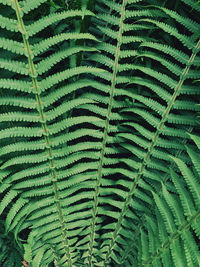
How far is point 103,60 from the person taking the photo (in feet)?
3.76

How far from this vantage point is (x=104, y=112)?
1269 millimetres

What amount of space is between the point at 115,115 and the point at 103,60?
11.8 inches

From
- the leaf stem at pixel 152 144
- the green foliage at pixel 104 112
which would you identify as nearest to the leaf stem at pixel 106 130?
the green foliage at pixel 104 112

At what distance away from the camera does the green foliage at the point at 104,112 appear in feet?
3.34

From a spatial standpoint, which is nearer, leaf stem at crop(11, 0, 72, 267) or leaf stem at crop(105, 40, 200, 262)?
leaf stem at crop(11, 0, 72, 267)

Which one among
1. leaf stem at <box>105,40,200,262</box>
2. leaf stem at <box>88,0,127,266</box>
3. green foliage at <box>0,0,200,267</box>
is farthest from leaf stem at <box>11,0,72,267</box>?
leaf stem at <box>105,40,200,262</box>

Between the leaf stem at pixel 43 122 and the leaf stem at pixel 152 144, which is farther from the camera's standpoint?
the leaf stem at pixel 152 144

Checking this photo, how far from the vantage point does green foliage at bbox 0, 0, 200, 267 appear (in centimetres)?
102

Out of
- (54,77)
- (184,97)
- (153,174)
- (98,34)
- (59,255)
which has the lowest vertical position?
(59,255)

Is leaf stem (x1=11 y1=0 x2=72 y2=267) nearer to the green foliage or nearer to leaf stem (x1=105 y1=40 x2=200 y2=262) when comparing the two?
the green foliage

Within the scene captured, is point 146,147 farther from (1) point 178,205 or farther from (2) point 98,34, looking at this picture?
(2) point 98,34

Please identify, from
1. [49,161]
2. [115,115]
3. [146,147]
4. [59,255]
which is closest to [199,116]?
[146,147]

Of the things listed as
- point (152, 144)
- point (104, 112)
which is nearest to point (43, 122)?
point (104, 112)

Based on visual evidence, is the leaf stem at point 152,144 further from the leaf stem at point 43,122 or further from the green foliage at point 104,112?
the leaf stem at point 43,122
